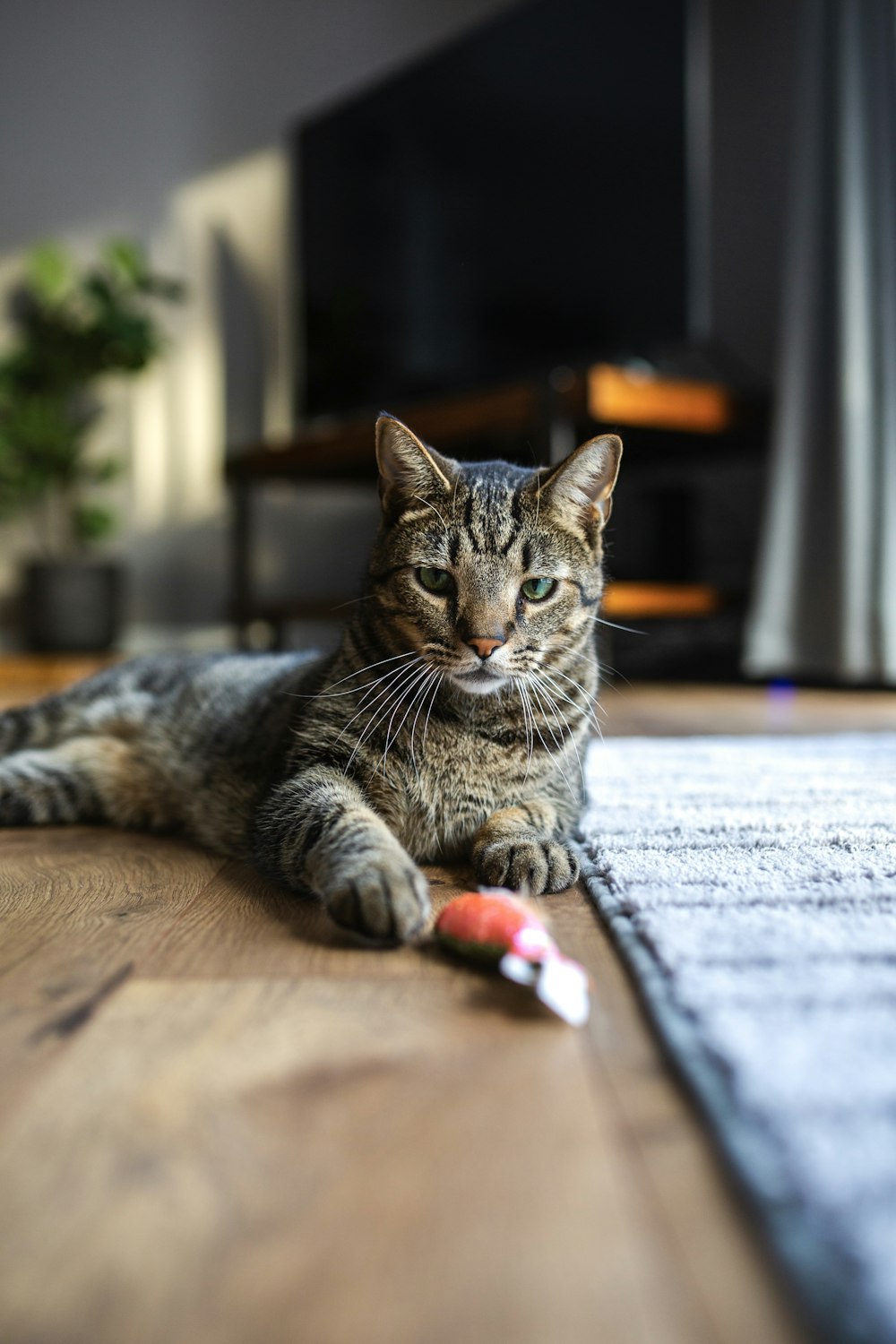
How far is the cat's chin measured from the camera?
1030mm

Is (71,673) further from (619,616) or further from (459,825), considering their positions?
(459,825)

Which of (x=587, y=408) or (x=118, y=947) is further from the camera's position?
(x=587, y=408)

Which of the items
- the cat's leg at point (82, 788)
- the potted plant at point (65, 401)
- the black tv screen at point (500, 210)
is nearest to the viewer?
the cat's leg at point (82, 788)

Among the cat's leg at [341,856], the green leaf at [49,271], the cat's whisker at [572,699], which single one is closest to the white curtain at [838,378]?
the cat's whisker at [572,699]

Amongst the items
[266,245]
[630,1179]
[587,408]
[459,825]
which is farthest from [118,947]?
[266,245]

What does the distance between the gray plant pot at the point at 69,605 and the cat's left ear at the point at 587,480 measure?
10.8ft

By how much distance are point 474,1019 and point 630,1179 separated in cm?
20

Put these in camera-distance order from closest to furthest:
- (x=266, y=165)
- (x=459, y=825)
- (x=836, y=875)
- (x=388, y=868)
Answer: (x=388, y=868), (x=836, y=875), (x=459, y=825), (x=266, y=165)

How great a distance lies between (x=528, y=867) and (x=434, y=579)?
306mm

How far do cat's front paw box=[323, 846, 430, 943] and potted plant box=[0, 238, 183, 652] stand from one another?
3.52 metres

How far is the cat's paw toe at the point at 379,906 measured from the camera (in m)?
0.80

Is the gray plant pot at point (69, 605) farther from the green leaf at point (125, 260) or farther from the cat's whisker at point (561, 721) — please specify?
the cat's whisker at point (561, 721)

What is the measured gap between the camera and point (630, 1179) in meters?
0.51

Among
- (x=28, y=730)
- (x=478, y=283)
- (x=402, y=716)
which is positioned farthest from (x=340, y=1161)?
(x=478, y=283)
